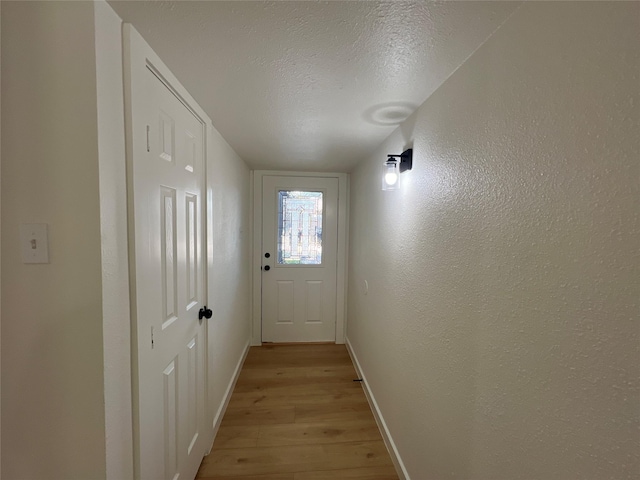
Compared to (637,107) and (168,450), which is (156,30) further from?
(168,450)

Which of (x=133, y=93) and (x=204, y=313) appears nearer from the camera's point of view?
(x=133, y=93)

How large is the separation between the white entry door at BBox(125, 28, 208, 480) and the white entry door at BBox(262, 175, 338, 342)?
5.22ft

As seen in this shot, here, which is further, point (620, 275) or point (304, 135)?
point (304, 135)

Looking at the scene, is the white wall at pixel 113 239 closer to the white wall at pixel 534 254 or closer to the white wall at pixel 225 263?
the white wall at pixel 225 263

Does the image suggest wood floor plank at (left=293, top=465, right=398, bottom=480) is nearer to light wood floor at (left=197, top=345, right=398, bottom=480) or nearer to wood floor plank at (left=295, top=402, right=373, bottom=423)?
light wood floor at (left=197, top=345, right=398, bottom=480)

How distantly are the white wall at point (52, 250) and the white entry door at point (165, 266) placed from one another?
0.48 feet

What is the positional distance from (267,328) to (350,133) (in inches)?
95.5

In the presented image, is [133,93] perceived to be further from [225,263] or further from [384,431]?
[384,431]

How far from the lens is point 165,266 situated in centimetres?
112

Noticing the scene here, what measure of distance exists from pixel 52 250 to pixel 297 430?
71.1 inches

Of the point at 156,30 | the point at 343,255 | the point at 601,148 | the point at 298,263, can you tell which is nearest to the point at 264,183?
the point at 298,263

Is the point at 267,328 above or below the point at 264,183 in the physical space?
below

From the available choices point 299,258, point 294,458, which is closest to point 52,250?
point 294,458

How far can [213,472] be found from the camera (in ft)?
5.00
